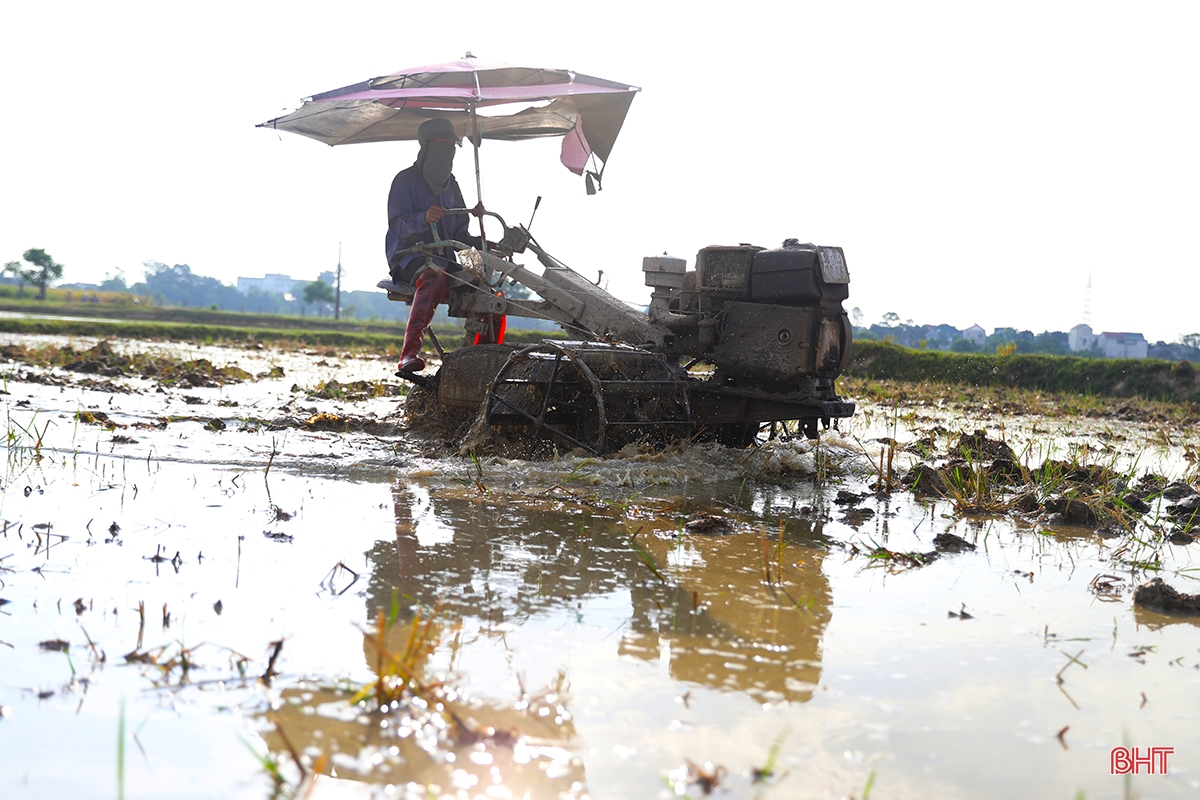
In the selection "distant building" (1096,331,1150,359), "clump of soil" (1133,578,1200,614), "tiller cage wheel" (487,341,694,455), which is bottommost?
"clump of soil" (1133,578,1200,614)

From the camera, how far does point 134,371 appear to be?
11719mm

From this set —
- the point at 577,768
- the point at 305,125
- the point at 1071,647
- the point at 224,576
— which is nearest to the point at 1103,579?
the point at 1071,647

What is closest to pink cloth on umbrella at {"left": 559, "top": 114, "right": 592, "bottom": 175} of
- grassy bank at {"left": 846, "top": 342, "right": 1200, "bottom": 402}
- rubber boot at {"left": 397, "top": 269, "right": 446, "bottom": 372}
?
rubber boot at {"left": 397, "top": 269, "right": 446, "bottom": 372}

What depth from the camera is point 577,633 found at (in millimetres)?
2646

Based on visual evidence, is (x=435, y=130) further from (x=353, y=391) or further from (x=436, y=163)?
(x=353, y=391)

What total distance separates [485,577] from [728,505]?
6.96 feet

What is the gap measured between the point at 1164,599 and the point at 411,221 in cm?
592

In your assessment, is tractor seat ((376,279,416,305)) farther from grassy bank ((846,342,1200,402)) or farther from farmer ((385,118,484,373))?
grassy bank ((846,342,1200,402))

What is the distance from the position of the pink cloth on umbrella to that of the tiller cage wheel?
85.5 inches

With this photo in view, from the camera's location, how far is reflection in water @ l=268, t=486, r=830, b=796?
189 cm

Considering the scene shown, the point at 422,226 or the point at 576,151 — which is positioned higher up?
the point at 576,151

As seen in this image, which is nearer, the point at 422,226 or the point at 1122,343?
the point at 422,226

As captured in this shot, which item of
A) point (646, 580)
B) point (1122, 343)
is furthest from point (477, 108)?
point (1122, 343)

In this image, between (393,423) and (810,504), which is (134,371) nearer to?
(393,423)
